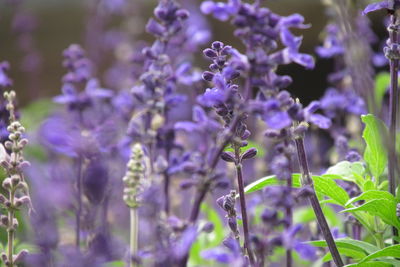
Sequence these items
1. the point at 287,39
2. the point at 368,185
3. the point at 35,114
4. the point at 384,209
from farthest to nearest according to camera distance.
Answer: the point at 35,114 → the point at 368,185 → the point at 384,209 → the point at 287,39

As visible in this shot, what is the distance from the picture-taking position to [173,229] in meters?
1.40

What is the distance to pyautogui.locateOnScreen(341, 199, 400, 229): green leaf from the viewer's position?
4.74ft

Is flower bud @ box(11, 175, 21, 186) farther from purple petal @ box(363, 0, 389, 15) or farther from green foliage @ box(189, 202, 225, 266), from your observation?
green foliage @ box(189, 202, 225, 266)

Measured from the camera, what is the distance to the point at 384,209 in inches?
58.6

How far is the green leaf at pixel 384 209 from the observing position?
145 cm

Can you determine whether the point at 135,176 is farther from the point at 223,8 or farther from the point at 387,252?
the point at 387,252

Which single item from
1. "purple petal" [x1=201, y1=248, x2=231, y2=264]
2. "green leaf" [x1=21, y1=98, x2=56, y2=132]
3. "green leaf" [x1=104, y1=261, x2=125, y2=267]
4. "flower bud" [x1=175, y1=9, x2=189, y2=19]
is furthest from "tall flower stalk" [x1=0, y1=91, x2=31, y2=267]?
"green leaf" [x1=21, y1=98, x2=56, y2=132]

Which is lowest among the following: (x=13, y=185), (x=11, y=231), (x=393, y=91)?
(x=11, y=231)

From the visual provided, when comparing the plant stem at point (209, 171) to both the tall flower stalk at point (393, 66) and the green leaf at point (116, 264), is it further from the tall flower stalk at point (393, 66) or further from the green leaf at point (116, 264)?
the green leaf at point (116, 264)

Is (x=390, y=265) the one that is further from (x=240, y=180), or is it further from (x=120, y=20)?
(x=120, y=20)

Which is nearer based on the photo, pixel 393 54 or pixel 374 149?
pixel 393 54

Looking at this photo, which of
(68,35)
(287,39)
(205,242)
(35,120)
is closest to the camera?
(287,39)

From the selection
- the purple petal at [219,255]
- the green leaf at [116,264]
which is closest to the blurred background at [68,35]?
the green leaf at [116,264]

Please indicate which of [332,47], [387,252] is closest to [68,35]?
[332,47]
